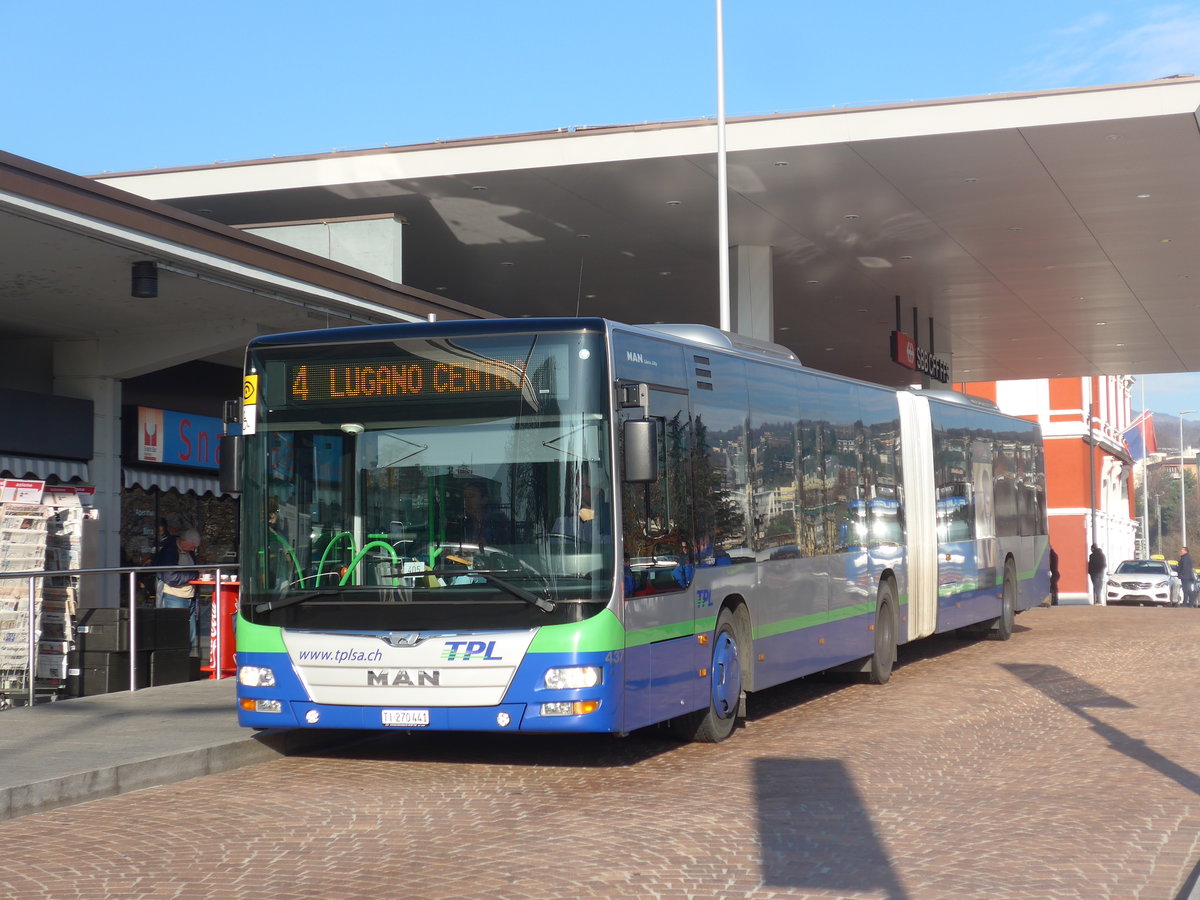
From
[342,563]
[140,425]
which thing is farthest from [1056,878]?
[140,425]

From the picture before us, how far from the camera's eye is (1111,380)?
82.1m

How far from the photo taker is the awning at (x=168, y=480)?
21.5m

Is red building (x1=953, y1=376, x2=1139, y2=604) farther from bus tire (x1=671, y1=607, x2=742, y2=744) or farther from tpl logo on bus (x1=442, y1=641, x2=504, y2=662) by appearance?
tpl logo on bus (x1=442, y1=641, x2=504, y2=662)

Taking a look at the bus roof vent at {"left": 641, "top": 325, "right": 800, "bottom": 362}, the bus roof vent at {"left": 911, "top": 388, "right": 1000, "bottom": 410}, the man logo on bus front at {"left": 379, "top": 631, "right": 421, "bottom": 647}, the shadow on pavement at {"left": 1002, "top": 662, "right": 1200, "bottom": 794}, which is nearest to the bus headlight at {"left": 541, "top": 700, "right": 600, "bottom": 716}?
the man logo on bus front at {"left": 379, "top": 631, "right": 421, "bottom": 647}

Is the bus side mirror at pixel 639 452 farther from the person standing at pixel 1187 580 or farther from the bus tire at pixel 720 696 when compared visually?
the person standing at pixel 1187 580

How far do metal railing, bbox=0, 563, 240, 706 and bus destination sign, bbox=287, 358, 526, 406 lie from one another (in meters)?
3.76

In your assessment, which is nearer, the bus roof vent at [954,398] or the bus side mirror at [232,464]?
the bus side mirror at [232,464]

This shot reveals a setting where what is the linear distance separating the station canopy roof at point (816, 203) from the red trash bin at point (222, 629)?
7.30 m

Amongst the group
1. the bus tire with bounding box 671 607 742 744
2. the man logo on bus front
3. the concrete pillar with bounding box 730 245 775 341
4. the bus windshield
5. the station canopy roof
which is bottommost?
the bus tire with bounding box 671 607 742 744

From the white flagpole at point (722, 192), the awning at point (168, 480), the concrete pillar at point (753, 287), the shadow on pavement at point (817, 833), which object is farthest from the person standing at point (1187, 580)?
the shadow on pavement at point (817, 833)

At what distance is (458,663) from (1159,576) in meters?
46.5

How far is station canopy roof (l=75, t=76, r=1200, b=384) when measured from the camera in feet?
63.6

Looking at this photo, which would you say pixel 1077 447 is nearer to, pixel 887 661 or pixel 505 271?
pixel 505 271

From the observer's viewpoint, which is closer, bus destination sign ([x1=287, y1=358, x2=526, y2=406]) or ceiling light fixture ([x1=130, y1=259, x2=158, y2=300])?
bus destination sign ([x1=287, y1=358, x2=526, y2=406])
